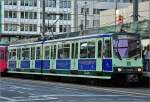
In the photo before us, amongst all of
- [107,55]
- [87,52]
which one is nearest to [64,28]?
[87,52]

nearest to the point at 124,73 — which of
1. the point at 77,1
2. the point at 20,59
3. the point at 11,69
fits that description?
the point at 20,59

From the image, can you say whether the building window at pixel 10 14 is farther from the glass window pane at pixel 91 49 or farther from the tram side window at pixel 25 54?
the glass window pane at pixel 91 49

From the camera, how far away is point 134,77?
31.2m

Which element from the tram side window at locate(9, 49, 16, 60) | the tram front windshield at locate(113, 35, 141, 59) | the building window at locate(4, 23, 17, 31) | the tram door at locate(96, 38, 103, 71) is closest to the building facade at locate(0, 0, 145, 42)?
the building window at locate(4, 23, 17, 31)

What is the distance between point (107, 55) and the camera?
31219 mm

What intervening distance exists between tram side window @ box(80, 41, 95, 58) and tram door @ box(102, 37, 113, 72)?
1275 mm

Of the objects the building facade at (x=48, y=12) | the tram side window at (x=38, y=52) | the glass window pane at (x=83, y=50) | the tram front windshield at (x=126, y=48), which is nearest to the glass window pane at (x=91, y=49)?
the glass window pane at (x=83, y=50)

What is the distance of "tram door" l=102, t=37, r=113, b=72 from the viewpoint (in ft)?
102

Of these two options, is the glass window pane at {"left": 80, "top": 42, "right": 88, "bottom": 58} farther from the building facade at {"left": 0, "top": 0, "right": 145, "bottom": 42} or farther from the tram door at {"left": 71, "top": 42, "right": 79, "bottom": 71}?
the building facade at {"left": 0, "top": 0, "right": 145, "bottom": 42}

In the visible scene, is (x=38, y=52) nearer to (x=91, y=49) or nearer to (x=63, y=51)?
(x=63, y=51)

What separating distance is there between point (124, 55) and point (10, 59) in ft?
67.1

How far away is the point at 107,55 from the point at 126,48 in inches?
43.8

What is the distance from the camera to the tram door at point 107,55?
30962 mm

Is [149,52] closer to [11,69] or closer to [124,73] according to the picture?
[124,73]
